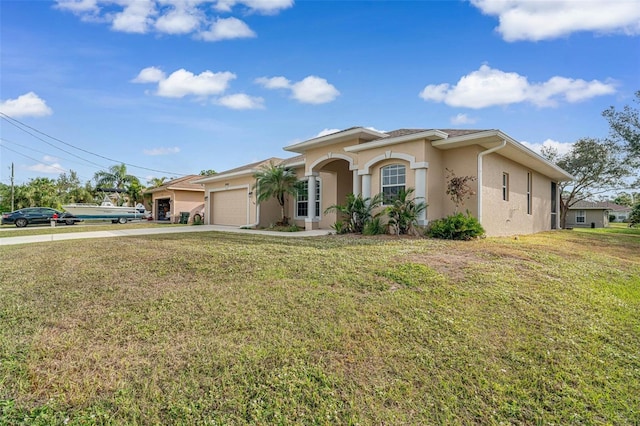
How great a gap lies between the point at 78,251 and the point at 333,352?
7516 mm

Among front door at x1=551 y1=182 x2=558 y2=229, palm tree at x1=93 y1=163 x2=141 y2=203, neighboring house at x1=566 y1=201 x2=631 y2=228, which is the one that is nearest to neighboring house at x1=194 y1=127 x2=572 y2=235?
front door at x1=551 y1=182 x2=558 y2=229

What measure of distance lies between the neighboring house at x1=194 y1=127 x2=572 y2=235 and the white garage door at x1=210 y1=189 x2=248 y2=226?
0.78 feet

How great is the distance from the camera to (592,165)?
27.8m

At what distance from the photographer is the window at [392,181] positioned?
38.6ft

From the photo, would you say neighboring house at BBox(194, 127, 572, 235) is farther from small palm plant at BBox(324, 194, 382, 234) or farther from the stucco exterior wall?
the stucco exterior wall

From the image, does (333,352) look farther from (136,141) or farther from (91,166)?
(91,166)

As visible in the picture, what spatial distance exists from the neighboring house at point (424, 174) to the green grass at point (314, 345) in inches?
221

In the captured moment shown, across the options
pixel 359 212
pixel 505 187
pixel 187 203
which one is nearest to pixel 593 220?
pixel 505 187

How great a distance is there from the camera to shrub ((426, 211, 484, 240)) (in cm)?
1029

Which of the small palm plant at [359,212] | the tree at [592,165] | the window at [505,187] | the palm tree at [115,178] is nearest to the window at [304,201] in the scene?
the small palm plant at [359,212]

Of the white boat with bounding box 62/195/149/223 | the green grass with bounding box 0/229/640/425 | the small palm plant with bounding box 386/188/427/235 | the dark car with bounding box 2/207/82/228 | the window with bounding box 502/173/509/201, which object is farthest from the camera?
the white boat with bounding box 62/195/149/223

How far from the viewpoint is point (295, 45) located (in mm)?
12172

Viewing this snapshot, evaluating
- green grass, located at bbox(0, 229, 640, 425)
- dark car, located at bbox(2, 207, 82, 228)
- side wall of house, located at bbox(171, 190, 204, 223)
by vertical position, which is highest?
side wall of house, located at bbox(171, 190, 204, 223)

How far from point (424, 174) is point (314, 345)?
8.73 meters
